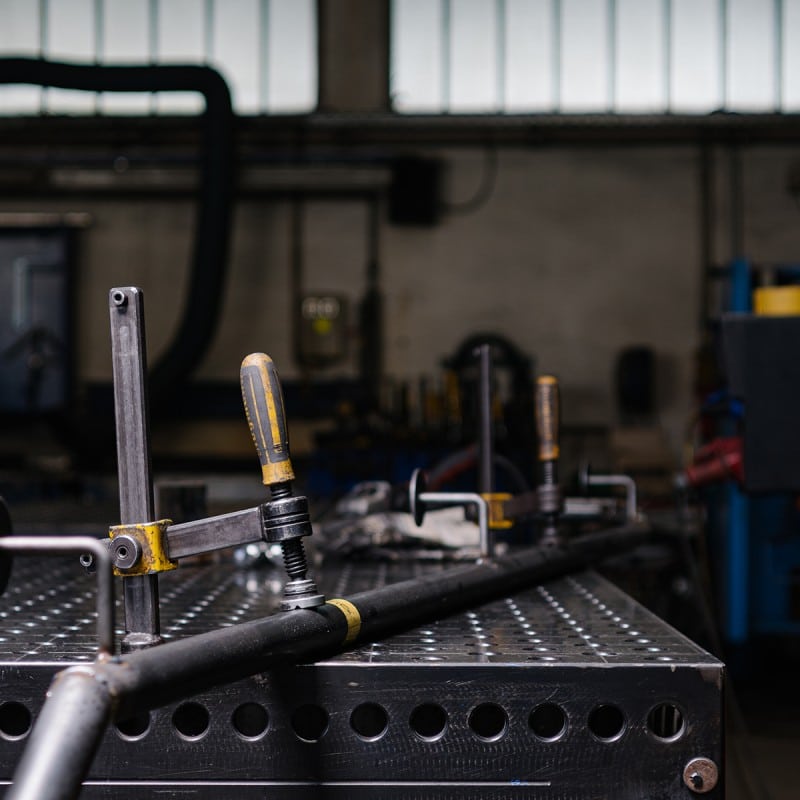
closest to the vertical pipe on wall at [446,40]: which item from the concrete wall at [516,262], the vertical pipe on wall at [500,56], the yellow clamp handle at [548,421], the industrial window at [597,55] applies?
the industrial window at [597,55]

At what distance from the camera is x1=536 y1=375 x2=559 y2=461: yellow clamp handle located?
1.28 m

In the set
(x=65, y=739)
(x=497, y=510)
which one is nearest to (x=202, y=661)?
(x=65, y=739)

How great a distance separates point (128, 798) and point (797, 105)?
578 cm

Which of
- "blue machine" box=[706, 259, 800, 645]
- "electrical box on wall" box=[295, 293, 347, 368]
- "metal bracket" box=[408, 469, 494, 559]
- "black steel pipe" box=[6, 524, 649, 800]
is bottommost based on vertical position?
"blue machine" box=[706, 259, 800, 645]

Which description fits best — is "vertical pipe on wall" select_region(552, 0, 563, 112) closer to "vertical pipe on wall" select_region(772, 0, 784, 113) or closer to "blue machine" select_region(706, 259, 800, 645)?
"vertical pipe on wall" select_region(772, 0, 784, 113)

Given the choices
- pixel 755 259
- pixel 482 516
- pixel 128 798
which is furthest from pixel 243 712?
pixel 755 259

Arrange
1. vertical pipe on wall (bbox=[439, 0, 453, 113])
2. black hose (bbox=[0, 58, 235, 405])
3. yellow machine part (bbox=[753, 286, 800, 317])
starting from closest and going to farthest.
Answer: yellow machine part (bbox=[753, 286, 800, 317])
black hose (bbox=[0, 58, 235, 405])
vertical pipe on wall (bbox=[439, 0, 453, 113])

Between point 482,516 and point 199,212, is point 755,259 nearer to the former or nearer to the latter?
point 199,212

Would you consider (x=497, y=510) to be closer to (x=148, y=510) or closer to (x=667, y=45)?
(x=148, y=510)

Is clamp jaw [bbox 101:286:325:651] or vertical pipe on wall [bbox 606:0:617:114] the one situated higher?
vertical pipe on wall [bbox 606:0:617:114]

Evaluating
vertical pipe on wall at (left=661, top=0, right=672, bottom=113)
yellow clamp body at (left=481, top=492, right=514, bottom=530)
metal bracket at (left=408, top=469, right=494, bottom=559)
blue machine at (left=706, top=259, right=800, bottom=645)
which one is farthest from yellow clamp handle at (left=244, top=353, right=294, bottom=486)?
vertical pipe on wall at (left=661, top=0, right=672, bottom=113)

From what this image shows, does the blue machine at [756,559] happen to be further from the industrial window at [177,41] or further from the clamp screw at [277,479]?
the industrial window at [177,41]

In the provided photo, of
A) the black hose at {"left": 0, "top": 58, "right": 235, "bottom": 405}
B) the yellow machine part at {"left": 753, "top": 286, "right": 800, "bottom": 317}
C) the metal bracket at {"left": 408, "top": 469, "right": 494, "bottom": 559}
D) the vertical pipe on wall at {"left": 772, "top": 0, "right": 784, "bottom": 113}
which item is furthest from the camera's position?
→ the vertical pipe on wall at {"left": 772, "top": 0, "right": 784, "bottom": 113}

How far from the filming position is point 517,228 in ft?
18.8
